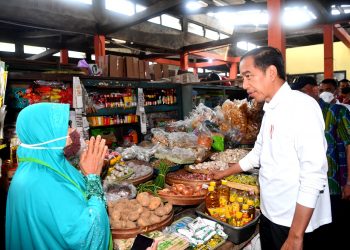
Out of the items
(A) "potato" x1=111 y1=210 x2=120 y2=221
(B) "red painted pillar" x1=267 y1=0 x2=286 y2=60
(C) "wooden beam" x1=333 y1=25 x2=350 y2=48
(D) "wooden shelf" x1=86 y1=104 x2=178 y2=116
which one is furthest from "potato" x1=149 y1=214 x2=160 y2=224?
(C) "wooden beam" x1=333 y1=25 x2=350 y2=48

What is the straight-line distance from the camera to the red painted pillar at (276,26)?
409cm

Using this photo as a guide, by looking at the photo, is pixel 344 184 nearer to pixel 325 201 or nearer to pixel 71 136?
pixel 325 201

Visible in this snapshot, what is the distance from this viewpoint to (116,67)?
515 centimetres

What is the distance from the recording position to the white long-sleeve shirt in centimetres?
158

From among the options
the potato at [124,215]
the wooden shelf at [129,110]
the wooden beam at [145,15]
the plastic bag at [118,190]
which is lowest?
the potato at [124,215]

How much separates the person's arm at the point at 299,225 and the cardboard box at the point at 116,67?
13.9ft

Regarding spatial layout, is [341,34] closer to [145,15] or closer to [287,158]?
[145,15]

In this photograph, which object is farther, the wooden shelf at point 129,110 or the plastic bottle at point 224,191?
the wooden shelf at point 129,110

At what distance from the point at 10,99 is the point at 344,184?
14.6 feet

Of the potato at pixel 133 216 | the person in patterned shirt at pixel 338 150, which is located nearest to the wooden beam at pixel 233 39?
the person in patterned shirt at pixel 338 150

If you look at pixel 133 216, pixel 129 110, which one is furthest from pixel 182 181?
pixel 129 110

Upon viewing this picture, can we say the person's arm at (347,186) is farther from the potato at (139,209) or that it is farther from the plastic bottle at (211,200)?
the potato at (139,209)

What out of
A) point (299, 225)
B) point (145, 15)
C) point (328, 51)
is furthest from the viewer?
point (328, 51)

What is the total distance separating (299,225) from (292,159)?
396mm
